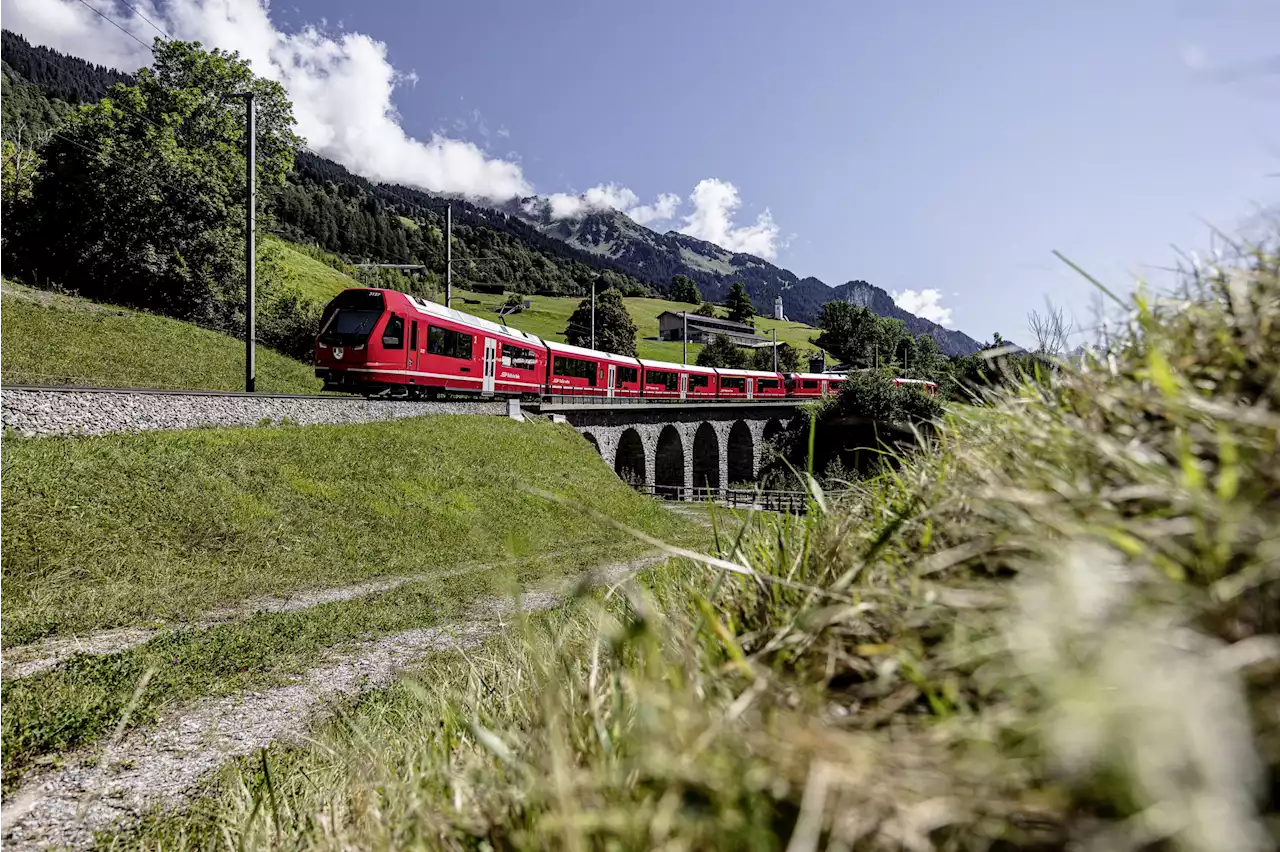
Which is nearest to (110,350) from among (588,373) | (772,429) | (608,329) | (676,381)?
(588,373)

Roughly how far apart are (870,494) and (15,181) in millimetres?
52648

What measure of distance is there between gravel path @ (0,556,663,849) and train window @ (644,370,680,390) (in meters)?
31.7

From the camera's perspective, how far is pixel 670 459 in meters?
43.8

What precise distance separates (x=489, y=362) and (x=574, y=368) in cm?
717

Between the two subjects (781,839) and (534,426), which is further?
(534,426)

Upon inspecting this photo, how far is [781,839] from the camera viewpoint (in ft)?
2.37

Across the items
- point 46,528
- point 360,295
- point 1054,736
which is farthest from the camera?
point 360,295

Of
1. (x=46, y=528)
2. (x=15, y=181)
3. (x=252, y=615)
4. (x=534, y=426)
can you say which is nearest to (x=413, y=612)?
(x=252, y=615)

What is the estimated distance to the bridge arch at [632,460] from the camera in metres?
38.6

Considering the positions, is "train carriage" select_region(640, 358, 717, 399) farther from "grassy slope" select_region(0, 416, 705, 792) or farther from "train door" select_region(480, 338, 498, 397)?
"grassy slope" select_region(0, 416, 705, 792)

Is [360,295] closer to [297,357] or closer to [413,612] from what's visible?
[413,612]

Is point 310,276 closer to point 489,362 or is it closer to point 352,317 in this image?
point 489,362

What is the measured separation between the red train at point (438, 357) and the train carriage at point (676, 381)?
1.56m

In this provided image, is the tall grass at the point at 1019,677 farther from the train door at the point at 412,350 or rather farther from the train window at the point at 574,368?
the train window at the point at 574,368
